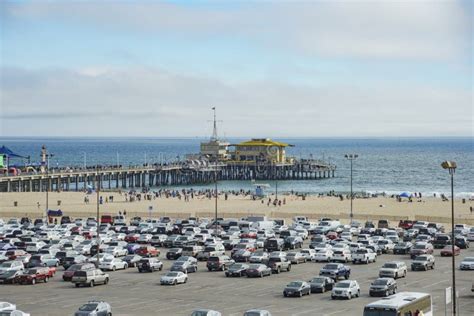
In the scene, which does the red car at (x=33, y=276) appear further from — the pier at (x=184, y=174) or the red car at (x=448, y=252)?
the pier at (x=184, y=174)

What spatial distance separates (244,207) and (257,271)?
161 ft

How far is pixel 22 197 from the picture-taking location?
105m

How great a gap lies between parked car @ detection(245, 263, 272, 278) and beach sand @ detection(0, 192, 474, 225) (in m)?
35.3

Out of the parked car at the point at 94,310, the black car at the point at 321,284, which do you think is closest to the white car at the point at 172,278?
the black car at the point at 321,284

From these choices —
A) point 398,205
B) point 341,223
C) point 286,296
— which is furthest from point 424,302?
point 398,205

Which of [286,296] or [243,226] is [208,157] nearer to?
Answer: [243,226]

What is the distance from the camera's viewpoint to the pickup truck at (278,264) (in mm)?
47938

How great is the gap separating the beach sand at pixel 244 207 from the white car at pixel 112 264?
33.2m

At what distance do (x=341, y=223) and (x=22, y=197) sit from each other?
1774 inches

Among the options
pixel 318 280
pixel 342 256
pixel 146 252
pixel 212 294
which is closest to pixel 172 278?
pixel 212 294

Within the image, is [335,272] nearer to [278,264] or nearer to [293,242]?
[278,264]

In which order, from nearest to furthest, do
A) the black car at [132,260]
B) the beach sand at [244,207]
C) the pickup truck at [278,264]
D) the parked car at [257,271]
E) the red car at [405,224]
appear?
the parked car at [257,271] → the pickup truck at [278,264] → the black car at [132,260] → the red car at [405,224] → the beach sand at [244,207]

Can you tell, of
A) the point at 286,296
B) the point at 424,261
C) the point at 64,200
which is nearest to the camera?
the point at 286,296

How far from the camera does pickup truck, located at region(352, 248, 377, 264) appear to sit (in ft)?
171
